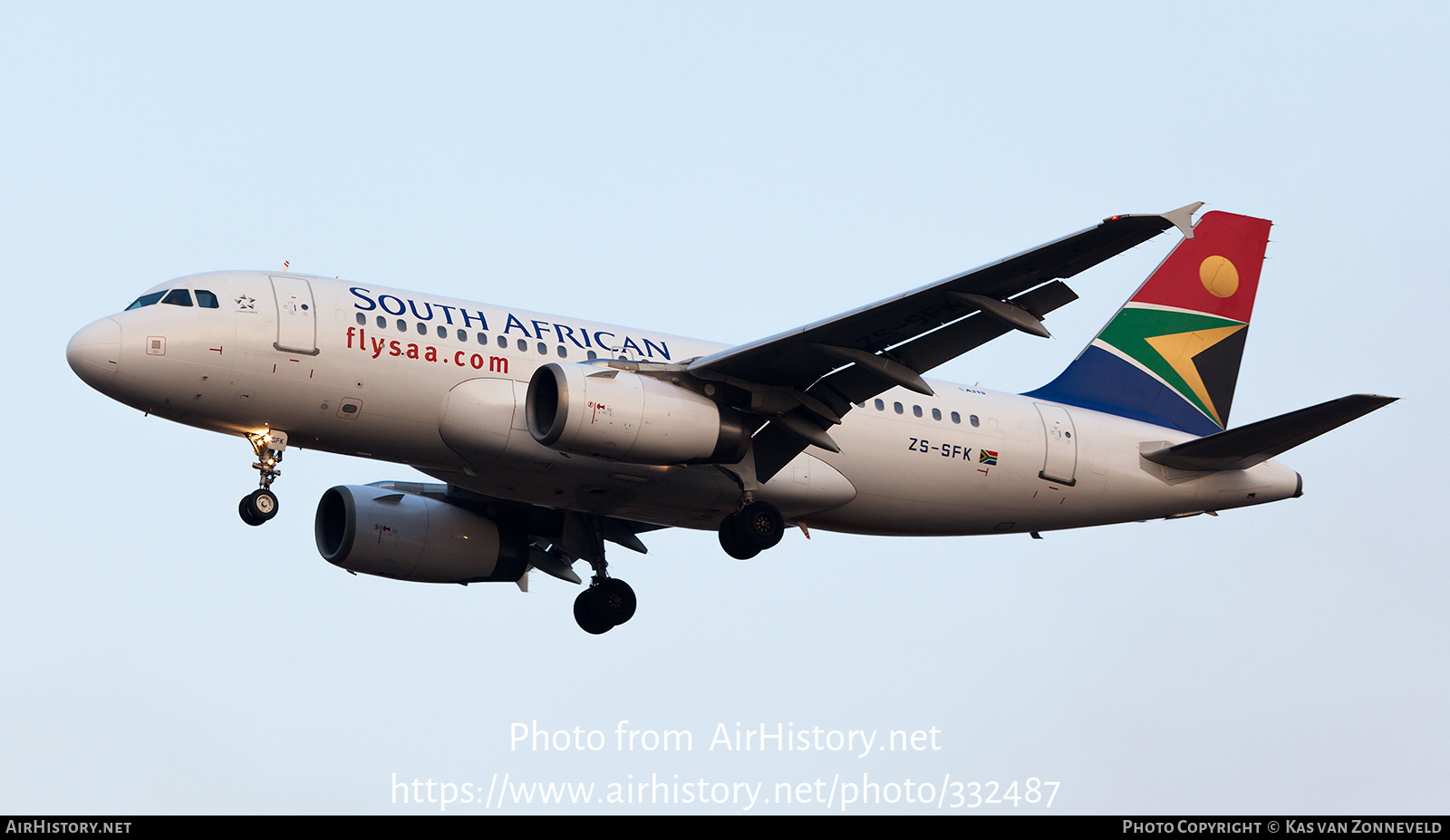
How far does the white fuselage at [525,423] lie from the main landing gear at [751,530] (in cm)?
37

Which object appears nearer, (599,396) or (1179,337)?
(599,396)

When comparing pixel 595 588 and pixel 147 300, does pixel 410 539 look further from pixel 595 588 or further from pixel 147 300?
pixel 147 300

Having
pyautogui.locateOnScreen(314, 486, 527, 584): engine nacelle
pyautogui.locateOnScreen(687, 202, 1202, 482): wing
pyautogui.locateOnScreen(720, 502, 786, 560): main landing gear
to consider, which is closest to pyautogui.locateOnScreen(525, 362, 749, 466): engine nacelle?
pyautogui.locateOnScreen(687, 202, 1202, 482): wing

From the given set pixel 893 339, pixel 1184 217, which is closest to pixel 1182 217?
pixel 1184 217

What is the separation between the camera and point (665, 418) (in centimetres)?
2439

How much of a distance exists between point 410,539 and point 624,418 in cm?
735

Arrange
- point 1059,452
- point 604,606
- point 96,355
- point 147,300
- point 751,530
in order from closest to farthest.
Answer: point 96,355
point 147,300
point 751,530
point 1059,452
point 604,606

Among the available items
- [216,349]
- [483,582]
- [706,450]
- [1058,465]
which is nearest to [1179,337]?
[1058,465]

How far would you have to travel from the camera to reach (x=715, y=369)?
24953mm

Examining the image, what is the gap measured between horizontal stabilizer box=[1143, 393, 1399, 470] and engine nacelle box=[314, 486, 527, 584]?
39.6 feet

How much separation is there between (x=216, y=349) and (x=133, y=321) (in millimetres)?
1339

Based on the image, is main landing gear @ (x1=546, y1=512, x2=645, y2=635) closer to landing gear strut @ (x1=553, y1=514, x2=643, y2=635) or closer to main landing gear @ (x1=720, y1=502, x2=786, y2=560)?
landing gear strut @ (x1=553, y1=514, x2=643, y2=635)

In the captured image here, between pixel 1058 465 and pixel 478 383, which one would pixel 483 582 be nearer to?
pixel 478 383

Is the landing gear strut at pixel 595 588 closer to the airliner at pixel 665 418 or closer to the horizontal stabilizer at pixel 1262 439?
the airliner at pixel 665 418
